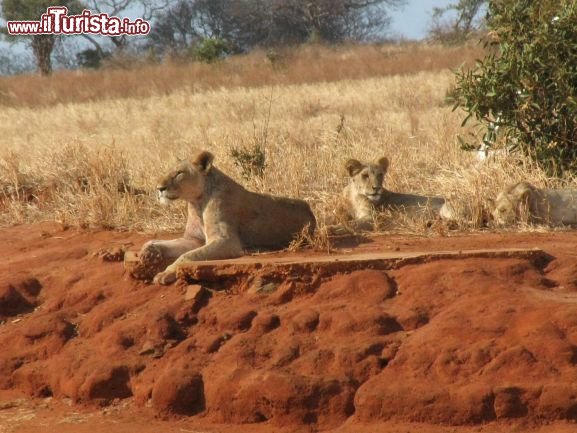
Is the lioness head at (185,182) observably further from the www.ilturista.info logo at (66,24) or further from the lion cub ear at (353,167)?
the www.ilturista.info logo at (66,24)

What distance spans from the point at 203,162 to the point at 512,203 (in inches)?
107

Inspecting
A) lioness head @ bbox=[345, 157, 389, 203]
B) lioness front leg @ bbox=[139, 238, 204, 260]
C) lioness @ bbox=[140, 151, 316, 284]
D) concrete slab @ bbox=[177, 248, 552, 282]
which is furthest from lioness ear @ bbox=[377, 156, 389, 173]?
concrete slab @ bbox=[177, 248, 552, 282]

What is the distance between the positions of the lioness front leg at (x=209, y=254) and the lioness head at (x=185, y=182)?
514mm

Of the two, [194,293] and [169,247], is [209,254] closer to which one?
[169,247]

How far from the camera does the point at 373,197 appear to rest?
10.6 metres

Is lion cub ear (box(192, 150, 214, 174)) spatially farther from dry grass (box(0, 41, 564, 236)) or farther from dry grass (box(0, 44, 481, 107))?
dry grass (box(0, 44, 481, 107))

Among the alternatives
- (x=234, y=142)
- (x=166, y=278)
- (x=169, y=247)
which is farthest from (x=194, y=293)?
(x=234, y=142)

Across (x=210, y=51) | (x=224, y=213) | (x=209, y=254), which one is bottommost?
(x=209, y=254)

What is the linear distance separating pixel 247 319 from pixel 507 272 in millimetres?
1761

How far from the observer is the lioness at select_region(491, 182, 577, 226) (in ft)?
31.0

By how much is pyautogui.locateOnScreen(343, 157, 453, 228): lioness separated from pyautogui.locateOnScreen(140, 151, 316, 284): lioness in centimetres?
145

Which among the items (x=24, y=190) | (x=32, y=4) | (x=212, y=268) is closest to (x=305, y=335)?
(x=212, y=268)

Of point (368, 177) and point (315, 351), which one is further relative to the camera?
point (368, 177)

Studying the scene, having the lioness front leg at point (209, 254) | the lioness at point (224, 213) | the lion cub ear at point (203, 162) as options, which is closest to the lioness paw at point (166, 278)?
the lioness front leg at point (209, 254)
